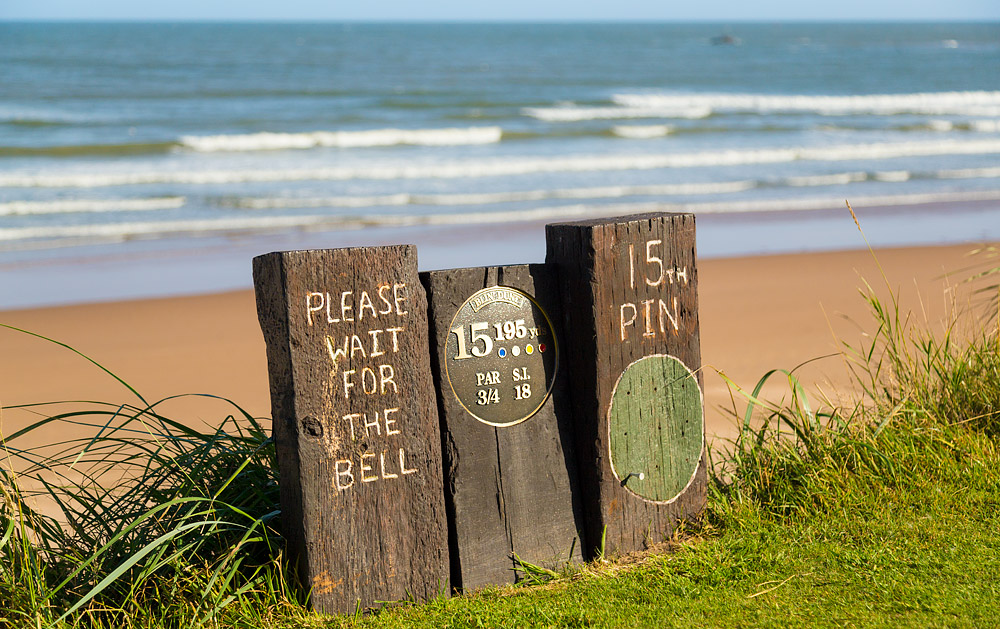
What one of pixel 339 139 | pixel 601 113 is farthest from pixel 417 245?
pixel 601 113

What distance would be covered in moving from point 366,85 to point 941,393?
96.6 ft

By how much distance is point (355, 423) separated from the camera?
2848 millimetres

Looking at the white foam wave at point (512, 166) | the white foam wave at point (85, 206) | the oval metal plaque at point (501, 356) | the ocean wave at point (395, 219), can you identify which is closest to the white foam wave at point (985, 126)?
the white foam wave at point (512, 166)

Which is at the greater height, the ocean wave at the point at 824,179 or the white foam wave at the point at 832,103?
the white foam wave at the point at 832,103

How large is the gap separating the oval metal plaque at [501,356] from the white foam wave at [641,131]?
17.1 m

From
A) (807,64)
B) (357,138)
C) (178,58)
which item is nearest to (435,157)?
(357,138)

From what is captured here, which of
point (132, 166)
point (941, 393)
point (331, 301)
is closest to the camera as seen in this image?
point (331, 301)

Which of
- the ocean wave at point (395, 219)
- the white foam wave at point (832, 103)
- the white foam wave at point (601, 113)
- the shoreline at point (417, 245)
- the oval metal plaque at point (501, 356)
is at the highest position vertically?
the white foam wave at point (832, 103)

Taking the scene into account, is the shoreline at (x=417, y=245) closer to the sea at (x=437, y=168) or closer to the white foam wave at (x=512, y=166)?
the sea at (x=437, y=168)

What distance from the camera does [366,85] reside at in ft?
103

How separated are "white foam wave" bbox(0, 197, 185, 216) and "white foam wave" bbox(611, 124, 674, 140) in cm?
1036

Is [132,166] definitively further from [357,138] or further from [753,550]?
[753,550]

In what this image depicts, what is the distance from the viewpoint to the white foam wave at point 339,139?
722 inches

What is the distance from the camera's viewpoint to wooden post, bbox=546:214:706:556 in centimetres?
314
